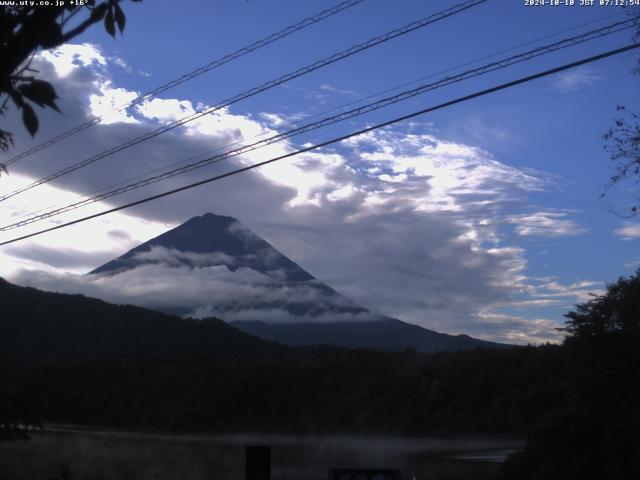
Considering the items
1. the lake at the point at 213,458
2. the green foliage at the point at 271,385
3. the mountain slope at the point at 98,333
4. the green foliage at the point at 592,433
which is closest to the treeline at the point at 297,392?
the green foliage at the point at 271,385

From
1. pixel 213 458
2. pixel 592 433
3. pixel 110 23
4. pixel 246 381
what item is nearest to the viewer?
pixel 110 23

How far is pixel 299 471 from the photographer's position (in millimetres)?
30469

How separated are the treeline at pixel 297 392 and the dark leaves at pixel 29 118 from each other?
4597cm

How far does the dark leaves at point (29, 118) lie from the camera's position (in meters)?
4.01

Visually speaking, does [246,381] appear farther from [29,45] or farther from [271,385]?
[29,45]

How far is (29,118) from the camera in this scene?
159 inches

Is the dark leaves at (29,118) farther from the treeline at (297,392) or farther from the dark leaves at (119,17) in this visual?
the treeline at (297,392)

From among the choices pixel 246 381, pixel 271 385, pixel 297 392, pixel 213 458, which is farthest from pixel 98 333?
pixel 213 458

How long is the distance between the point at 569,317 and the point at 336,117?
15829 millimetres

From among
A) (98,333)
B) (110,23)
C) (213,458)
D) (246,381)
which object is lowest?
(213,458)

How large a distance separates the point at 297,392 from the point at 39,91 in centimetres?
5564

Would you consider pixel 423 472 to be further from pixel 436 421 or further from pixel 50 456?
pixel 436 421

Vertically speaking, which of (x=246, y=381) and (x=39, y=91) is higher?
(x=39, y=91)

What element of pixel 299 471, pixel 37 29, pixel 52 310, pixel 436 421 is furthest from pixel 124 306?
pixel 37 29
